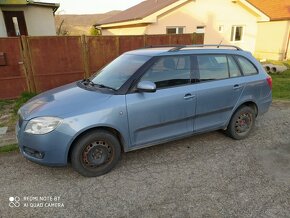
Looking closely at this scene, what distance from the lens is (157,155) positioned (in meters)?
3.89

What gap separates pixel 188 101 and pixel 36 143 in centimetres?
224

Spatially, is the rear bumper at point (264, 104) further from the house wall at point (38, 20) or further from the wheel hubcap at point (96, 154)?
the house wall at point (38, 20)

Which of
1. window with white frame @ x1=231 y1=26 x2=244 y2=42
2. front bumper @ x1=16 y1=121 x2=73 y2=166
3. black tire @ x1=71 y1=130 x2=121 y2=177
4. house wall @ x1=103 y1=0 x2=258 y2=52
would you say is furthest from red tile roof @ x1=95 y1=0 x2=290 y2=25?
front bumper @ x1=16 y1=121 x2=73 y2=166

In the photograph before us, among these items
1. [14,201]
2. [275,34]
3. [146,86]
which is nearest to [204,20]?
[275,34]

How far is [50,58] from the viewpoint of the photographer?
289 inches

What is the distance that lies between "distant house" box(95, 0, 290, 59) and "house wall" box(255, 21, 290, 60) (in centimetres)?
21

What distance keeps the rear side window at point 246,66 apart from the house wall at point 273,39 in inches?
598

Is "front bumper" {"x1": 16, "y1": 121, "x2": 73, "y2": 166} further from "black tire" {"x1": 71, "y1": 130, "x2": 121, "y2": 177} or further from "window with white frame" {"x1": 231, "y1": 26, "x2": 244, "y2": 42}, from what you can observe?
"window with white frame" {"x1": 231, "y1": 26, "x2": 244, "y2": 42}

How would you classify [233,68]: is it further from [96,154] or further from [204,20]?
[204,20]

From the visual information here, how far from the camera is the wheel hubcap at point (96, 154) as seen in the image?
3.19 metres

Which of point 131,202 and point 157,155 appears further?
point 157,155

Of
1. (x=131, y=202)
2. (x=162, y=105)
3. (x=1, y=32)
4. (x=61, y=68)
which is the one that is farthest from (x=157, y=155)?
(x=1, y=32)

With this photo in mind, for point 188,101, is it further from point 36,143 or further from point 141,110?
point 36,143

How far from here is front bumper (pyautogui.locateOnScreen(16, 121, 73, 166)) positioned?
2.96m
